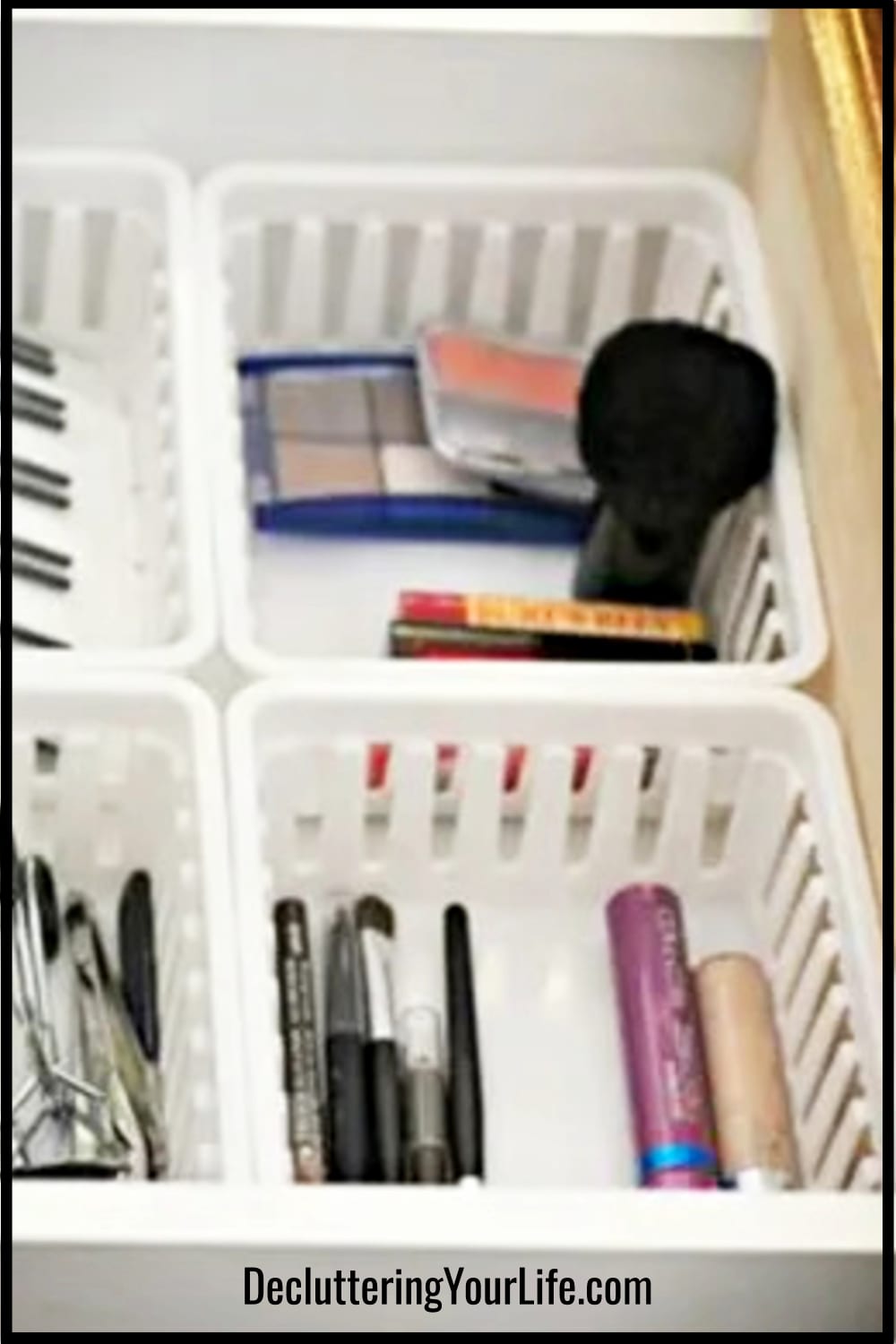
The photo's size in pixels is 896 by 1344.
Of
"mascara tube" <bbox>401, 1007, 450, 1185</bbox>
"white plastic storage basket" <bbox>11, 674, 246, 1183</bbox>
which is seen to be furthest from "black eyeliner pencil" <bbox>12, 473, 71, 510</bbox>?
"mascara tube" <bbox>401, 1007, 450, 1185</bbox>

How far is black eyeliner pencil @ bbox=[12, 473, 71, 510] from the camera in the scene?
3.72 feet

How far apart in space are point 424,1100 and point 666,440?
0.75 ft

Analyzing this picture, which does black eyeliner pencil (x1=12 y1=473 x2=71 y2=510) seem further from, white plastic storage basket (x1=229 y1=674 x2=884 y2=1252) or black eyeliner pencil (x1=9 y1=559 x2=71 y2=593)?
white plastic storage basket (x1=229 y1=674 x2=884 y2=1252)

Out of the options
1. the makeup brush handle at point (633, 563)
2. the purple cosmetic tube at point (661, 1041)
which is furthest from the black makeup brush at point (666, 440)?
the purple cosmetic tube at point (661, 1041)

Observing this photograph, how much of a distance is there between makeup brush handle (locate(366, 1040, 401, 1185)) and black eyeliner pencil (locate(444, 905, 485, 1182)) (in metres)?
0.02

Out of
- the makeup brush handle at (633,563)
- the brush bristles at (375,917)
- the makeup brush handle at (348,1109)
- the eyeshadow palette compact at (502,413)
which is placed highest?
the eyeshadow palette compact at (502,413)

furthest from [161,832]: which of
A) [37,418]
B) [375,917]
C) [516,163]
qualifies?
[516,163]

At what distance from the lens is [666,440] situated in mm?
1072

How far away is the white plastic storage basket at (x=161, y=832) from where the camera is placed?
3.18 feet

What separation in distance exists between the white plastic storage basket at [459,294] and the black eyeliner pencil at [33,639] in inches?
2.6

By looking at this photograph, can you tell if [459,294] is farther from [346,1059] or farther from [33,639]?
[346,1059]

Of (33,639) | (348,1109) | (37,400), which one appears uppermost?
(37,400)

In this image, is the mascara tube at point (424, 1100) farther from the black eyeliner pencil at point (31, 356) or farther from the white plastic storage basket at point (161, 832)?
the black eyeliner pencil at point (31, 356)

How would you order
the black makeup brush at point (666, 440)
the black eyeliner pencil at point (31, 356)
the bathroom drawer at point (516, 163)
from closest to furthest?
the bathroom drawer at point (516, 163) → the black makeup brush at point (666, 440) → the black eyeliner pencil at point (31, 356)
